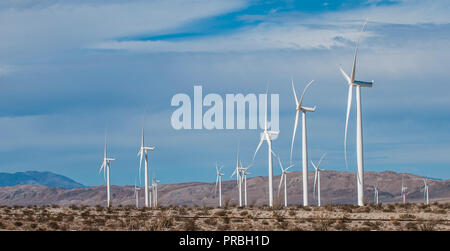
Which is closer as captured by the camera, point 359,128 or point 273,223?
point 273,223

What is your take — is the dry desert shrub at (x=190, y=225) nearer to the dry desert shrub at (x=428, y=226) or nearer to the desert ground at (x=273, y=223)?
the desert ground at (x=273, y=223)

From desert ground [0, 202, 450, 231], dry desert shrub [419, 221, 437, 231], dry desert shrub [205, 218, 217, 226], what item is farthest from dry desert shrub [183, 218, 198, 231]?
dry desert shrub [419, 221, 437, 231]

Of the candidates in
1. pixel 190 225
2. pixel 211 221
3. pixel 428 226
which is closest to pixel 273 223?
pixel 211 221

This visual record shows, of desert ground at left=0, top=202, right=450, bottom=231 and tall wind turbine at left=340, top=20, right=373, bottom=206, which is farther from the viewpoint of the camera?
tall wind turbine at left=340, top=20, right=373, bottom=206

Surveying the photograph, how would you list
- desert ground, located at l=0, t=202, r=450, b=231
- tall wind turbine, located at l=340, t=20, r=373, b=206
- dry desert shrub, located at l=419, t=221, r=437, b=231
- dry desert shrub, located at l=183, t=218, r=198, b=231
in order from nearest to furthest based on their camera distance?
dry desert shrub, located at l=419, t=221, r=437, b=231
desert ground, located at l=0, t=202, r=450, b=231
dry desert shrub, located at l=183, t=218, r=198, b=231
tall wind turbine, located at l=340, t=20, r=373, b=206

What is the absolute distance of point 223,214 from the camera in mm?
48844

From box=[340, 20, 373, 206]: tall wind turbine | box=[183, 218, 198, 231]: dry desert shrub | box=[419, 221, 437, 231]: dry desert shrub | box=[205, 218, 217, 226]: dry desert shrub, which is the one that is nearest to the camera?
box=[419, 221, 437, 231]: dry desert shrub

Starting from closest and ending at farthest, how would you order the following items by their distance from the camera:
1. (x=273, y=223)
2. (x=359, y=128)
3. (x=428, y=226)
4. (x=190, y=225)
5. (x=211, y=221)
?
(x=428, y=226) → (x=190, y=225) → (x=273, y=223) → (x=211, y=221) → (x=359, y=128)

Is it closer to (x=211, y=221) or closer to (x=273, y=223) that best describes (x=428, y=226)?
(x=273, y=223)

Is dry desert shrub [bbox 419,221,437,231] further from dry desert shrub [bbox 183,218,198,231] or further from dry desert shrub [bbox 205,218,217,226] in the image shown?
dry desert shrub [bbox 183,218,198,231]

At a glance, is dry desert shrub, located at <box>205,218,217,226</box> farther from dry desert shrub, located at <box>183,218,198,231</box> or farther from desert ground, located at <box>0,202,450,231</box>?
dry desert shrub, located at <box>183,218,198,231</box>

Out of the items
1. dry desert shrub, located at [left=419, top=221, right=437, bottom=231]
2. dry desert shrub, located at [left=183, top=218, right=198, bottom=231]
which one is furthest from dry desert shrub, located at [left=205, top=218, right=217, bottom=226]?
dry desert shrub, located at [left=419, top=221, right=437, bottom=231]

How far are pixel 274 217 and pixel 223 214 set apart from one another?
202 inches
